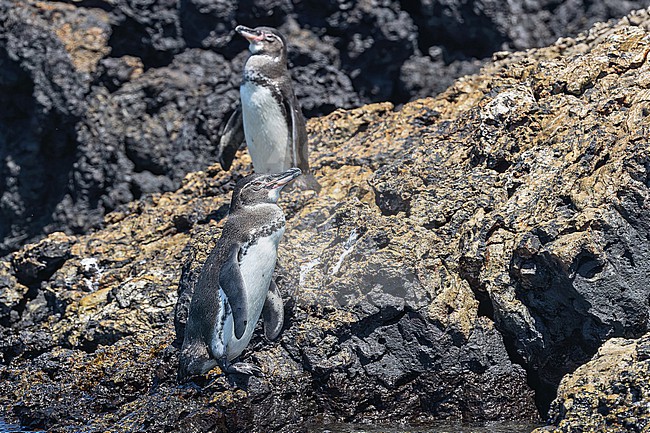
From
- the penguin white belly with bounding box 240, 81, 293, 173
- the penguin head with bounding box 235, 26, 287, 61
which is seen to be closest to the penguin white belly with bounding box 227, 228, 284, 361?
the penguin white belly with bounding box 240, 81, 293, 173

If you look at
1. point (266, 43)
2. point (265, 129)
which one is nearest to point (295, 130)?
point (265, 129)

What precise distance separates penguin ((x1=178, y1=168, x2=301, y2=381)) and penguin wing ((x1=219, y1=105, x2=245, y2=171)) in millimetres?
2055

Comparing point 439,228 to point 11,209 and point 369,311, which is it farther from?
point 11,209

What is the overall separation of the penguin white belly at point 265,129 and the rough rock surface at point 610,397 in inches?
150

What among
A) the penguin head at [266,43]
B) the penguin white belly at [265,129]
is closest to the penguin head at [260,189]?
the penguin white belly at [265,129]

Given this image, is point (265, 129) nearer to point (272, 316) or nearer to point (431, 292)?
point (272, 316)

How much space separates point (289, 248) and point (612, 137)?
2.20 m

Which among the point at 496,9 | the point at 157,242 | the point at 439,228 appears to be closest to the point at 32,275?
the point at 157,242

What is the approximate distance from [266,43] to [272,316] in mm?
3251

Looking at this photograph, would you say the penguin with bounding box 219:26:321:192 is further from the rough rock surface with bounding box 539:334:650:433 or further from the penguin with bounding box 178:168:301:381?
the rough rock surface with bounding box 539:334:650:433

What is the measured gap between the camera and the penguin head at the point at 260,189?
18.9 ft

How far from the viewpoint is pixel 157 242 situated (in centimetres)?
700

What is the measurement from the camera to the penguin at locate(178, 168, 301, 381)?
5.13 m

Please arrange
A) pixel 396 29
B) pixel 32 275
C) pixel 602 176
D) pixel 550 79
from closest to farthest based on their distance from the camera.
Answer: pixel 602 176 → pixel 550 79 → pixel 32 275 → pixel 396 29
